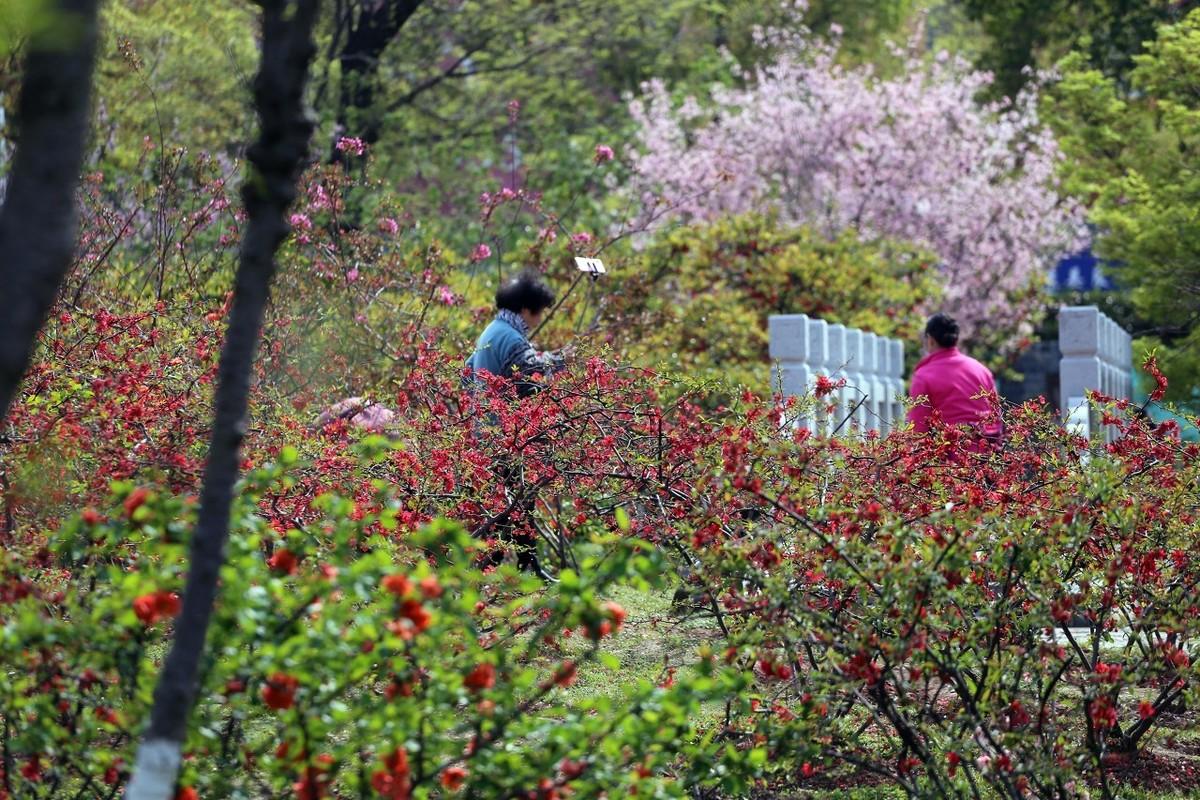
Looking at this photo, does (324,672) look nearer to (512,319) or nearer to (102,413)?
(102,413)

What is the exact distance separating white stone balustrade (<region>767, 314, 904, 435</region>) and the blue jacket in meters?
1.09

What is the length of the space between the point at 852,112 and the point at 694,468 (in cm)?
1841

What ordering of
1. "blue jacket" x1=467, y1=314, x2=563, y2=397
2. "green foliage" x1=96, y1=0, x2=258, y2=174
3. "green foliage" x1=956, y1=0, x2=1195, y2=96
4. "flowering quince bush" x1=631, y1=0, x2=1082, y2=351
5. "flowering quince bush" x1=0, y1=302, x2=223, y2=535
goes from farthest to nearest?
"green foliage" x1=956, y1=0, x2=1195, y2=96 < "flowering quince bush" x1=631, y1=0, x2=1082, y2=351 < "green foliage" x1=96, y1=0, x2=258, y2=174 < "blue jacket" x1=467, y1=314, x2=563, y2=397 < "flowering quince bush" x1=0, y1=302, x2=223, y2=535

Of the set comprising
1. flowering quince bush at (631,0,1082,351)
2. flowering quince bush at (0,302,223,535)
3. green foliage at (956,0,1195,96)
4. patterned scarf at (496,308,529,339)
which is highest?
green foliage at (956,0,1195,96)

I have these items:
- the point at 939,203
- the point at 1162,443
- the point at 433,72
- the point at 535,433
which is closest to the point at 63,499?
the point at 535,433

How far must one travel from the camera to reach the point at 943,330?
9.43 metres

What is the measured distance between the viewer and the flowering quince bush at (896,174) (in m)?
23.1

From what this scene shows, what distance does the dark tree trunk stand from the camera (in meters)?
18.4

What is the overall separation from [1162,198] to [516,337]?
10480 mm

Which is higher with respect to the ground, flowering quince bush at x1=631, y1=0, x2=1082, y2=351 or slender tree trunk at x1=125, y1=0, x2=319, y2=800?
flowering quince bush at x1=631, y1=0, x2=1082, y2=351

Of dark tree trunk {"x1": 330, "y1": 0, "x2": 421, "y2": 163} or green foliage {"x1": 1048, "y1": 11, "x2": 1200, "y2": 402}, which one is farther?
dark tree trunk {"x1": 330, "y1": 0, "x2": 421, "y2": 163}

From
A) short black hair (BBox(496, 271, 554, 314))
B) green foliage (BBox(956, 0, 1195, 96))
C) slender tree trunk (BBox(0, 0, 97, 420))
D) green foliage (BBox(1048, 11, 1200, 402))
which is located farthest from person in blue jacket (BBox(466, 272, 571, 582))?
green foliage (BBox(956, 0, 1195, 96))

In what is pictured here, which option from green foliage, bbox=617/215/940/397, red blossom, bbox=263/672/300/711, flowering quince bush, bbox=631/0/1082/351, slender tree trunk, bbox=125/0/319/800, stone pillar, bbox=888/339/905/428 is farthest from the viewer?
flowering quince bush, bbox=631/0/1082/351

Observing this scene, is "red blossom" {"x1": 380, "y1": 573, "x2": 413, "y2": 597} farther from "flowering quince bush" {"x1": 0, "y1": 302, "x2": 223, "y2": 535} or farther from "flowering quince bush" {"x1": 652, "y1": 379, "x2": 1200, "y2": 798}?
"flowering quince bush" {"x1": 0, "y1": 302, "x2": 223, "y2": 535}
